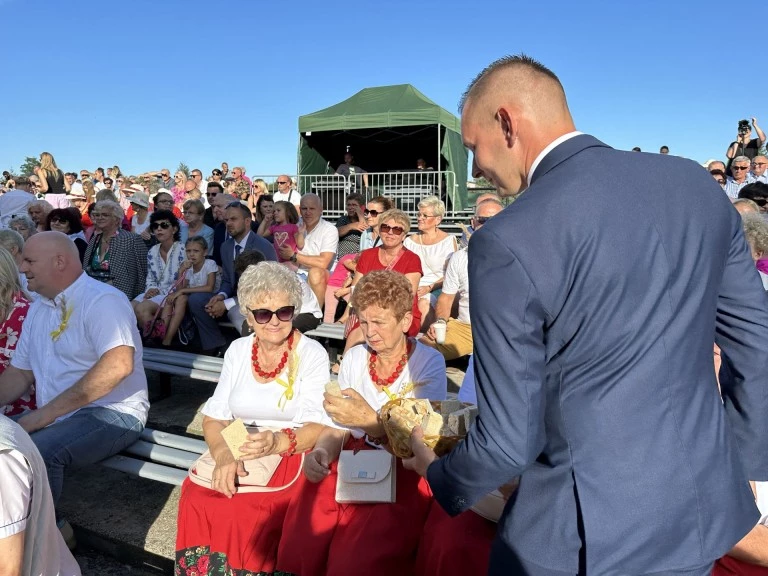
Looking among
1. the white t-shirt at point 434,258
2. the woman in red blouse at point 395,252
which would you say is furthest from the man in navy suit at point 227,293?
the white t-shirt at point 434,258

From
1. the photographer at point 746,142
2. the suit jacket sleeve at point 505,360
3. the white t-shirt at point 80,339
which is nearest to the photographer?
the suit jacket sleeve at point 505,360

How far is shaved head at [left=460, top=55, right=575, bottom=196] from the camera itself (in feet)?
4.18

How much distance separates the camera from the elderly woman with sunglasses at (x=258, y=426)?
2.45m

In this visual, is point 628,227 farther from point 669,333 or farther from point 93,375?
point 93,375

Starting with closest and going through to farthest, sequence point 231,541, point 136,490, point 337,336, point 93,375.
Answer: point 231,541 < point 93,375 < point 136,490 < point 337,336

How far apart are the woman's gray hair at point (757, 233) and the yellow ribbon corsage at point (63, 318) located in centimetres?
386

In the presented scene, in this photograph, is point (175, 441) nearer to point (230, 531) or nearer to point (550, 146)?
point (230, 531)

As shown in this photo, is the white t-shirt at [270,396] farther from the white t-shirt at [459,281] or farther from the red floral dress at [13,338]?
the white t-shirt at [459,281]

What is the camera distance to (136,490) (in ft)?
12.1

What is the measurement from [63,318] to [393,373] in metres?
1.81

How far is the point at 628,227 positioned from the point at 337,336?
400 centimetres

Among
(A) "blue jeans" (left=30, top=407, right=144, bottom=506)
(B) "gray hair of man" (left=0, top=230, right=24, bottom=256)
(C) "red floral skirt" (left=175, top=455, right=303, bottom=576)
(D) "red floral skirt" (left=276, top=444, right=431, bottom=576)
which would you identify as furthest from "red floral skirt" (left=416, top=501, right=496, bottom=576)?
(B) "gray hair of man" (left=0, top=230, right=24, bottom=256)

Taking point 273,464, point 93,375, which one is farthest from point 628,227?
point 93,375

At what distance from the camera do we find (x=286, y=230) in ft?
21.7
